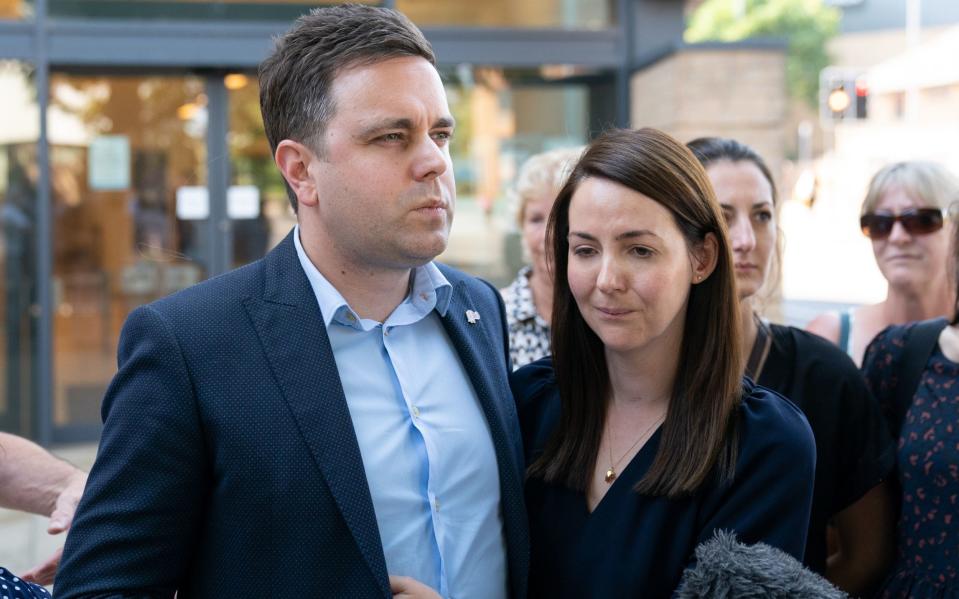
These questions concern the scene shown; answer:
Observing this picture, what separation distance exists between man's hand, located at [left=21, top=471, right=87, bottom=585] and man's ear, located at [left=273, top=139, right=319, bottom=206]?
84cm

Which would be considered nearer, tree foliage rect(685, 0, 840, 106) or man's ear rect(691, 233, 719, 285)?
man's ear rect(691, 233, 719, 285)

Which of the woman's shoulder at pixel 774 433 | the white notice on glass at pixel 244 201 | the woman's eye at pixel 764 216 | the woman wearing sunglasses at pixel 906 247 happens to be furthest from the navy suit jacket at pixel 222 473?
the white notice on glass at pixel 244 201

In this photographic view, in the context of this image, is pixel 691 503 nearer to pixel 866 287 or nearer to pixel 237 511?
pixel 237 511

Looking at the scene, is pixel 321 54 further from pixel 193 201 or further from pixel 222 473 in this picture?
pixel 193 201

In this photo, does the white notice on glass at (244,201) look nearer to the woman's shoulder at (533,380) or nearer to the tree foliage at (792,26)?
the woman's shoulder at (533,380)

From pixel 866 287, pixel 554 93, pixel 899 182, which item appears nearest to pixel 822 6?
pixel 866 287

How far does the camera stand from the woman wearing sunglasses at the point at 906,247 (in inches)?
138

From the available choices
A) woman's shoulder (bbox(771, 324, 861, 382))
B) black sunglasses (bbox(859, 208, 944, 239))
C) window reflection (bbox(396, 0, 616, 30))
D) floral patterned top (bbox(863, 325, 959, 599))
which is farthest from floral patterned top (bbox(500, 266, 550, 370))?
window reflection (bbox(396, 0, 616, 30))

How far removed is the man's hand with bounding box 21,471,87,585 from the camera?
226 cm

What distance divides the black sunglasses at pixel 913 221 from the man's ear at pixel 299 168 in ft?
7.38

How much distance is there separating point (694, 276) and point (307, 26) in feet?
3.12

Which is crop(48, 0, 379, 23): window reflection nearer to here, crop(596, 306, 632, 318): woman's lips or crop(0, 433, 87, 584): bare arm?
crop(0, 433, 87, 584): bare arm

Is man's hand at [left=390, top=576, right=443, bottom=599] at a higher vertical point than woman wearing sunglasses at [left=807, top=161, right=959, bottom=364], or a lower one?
lower

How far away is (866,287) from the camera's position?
20828 mm
